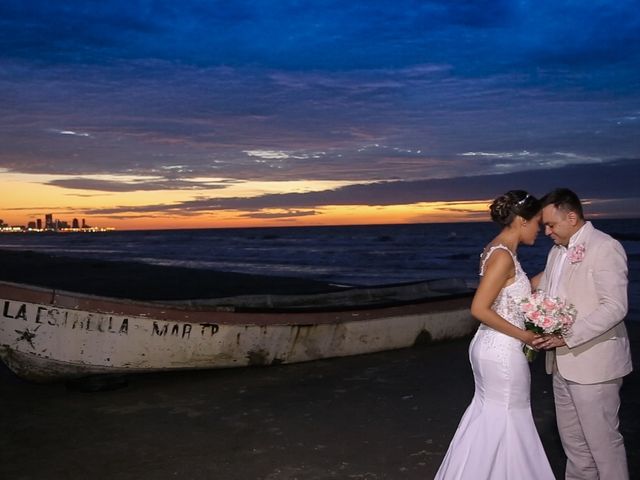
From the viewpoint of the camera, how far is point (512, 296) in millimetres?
3586

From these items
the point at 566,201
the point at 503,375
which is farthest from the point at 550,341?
the point at 566,201

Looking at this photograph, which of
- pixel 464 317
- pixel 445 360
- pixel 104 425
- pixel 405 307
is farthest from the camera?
pixel 464 317

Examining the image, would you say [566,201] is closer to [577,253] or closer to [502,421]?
[577,253]

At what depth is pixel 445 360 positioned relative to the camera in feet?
26.5

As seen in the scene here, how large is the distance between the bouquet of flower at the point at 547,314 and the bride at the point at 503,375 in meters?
0.15

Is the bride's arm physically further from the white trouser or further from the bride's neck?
the white trouser

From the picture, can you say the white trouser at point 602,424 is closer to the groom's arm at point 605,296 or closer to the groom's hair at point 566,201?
the groom's arm at point 605,296

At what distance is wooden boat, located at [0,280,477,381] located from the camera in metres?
6.20

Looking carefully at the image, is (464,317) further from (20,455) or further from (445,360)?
(20,455)

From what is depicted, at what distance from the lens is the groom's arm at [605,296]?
316 centimetres

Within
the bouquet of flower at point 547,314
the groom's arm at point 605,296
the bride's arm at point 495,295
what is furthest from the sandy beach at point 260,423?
the groom's arm at point 605,296

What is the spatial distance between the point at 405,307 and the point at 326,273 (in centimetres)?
1690

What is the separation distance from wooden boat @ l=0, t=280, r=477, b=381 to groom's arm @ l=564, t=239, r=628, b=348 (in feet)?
14.8

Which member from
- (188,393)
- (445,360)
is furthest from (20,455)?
(445,360)
